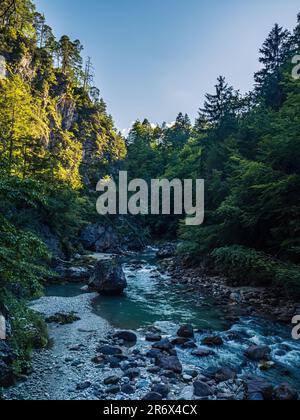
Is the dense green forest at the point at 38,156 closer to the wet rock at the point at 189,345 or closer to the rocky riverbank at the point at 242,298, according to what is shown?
the wet rock at the point at 189,345

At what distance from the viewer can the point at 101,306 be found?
1288 centimetres

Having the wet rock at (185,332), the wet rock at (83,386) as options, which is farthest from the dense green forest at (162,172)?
the wet rock at (185,332)

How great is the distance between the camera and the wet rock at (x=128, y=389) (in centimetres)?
603

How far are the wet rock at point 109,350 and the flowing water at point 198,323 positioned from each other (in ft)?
3.17

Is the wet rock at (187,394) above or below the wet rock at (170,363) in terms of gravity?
above

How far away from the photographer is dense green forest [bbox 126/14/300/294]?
13.2 metres

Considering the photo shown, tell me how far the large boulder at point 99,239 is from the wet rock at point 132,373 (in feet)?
83.4

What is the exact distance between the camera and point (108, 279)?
14727 mm

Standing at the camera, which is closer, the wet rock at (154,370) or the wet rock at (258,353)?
the wet rock at (154,370)

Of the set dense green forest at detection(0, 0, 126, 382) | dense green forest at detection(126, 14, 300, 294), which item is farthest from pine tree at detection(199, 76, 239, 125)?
dense green forest at detection(0, 0, 126, 382)

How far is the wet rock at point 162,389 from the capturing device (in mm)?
5969

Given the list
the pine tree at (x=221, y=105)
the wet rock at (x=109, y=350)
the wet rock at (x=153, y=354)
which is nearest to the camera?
the wet rock at (x=153, y=354)

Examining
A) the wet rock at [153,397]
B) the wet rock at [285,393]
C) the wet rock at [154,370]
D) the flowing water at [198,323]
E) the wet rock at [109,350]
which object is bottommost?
the flowing water at [198,323]

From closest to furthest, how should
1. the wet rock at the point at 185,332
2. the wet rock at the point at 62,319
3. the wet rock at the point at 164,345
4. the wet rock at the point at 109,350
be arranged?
the wet rock at the point at 109,350 → the wet rock at the point at 164,345 → the wet rock at the point at 185,332 → the wet rock at the point at 62,319
